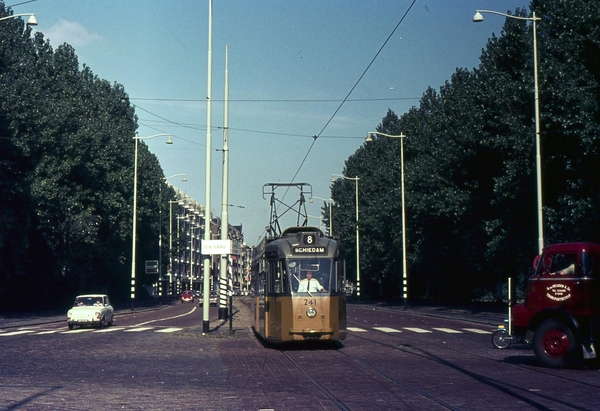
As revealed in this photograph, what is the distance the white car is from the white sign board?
921 cm

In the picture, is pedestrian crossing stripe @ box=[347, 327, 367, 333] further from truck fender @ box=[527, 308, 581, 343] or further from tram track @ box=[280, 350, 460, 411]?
truck fender @ box=[527, 308, 581, 343]

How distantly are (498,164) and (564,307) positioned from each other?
29.6m

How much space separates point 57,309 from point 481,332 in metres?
37.2

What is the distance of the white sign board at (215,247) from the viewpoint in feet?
91.8

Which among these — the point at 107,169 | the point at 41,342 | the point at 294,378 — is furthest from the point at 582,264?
the point at 107,169

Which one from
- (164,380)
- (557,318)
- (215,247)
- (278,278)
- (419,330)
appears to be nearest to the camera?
(164,380)

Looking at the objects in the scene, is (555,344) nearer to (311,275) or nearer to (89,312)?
(311,275)

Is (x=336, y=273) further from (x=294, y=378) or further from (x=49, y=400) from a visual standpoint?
(x=49, y=400)

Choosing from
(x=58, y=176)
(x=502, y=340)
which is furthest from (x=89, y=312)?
(x=502, y=340)

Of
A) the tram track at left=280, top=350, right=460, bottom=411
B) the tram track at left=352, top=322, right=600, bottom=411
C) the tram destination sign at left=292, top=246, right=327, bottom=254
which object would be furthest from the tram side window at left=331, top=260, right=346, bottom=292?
→ the tram track at left=280, top=350, right=460, bottom=411

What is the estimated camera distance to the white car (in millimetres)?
34469

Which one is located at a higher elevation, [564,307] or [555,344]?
[564,307]

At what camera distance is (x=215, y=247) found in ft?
A: 92.1

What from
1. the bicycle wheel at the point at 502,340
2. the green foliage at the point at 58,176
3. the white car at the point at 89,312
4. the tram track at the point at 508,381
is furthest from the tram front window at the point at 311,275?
the green foliage at the point at 58,176
